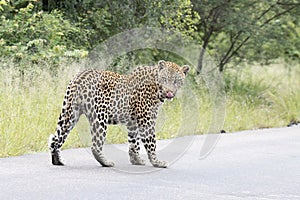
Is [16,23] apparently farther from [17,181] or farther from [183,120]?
[17,181]

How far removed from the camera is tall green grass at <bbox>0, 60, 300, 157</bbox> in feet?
33.3

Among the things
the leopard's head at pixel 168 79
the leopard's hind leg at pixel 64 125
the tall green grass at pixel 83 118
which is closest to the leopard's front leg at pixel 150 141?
the leopard's head at pixel 168 79

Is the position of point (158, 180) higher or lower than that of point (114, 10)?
lower

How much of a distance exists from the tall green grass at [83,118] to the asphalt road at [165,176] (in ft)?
1.84

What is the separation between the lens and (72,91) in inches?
336

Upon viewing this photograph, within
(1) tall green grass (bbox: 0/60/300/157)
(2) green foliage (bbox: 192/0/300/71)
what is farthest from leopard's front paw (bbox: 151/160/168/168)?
(2) green foliage (bbox: 192/0/300/71)

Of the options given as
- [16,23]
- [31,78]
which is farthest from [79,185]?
[16,23]

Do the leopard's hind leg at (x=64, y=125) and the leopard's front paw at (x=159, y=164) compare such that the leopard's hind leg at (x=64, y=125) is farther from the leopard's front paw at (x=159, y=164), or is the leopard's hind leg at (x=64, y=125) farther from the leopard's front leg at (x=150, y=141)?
the leopard's front paw at (x=159, y=164)

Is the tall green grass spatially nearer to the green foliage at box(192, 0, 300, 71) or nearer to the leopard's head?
the green foliage at box(192, 0, 300, 71)

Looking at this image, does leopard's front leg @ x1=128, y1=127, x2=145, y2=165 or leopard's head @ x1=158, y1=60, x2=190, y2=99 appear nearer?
leopard's head @ x1=158, y1=60, x2=190, y2=99

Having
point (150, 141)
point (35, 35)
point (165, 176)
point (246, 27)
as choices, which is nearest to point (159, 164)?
point (150, 141)

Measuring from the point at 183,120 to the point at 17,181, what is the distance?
22.0ft

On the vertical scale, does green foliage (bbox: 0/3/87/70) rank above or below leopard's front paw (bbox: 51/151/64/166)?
above

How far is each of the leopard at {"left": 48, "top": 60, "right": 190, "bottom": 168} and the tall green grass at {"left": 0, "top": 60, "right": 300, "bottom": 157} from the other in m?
1.25
